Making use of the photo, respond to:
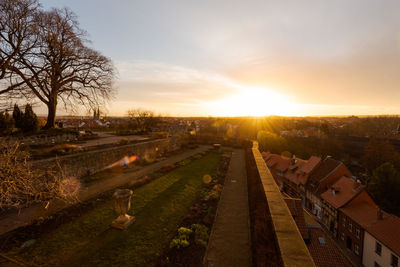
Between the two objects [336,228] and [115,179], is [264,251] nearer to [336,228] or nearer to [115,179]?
[115,179]

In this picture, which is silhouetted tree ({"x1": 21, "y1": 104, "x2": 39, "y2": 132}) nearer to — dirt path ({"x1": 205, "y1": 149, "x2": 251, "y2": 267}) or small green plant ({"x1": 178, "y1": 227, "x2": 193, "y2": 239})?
small green plant ({"x1": 178, "y1": 227, "x2": 193, "y2": 239})

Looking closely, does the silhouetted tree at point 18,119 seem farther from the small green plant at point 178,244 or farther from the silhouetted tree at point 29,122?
the small green plant at point 178,244

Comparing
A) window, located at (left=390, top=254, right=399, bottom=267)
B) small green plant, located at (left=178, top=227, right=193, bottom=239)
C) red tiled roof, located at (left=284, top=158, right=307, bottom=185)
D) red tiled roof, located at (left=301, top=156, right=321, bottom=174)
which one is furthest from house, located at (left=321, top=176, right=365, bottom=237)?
small green plant, located at (left=178, top=227, right=193, bottom=239)

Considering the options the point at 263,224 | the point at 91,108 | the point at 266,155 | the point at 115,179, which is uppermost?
the point at 91,108

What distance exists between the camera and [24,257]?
157 inches

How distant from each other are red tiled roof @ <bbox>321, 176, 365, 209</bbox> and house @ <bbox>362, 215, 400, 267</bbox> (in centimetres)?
367

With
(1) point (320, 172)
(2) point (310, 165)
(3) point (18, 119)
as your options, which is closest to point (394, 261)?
(1) point (320, 172)

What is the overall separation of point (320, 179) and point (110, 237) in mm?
24485

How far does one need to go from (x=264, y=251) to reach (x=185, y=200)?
14.7ft

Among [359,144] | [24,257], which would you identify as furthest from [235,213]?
[359,144]

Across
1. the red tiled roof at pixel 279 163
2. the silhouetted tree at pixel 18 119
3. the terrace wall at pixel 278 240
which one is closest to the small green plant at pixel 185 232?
the terrace wall at pixel 278 240

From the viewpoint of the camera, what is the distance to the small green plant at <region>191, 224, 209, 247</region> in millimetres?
4551

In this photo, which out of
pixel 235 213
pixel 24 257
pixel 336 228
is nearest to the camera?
pixel 24 257

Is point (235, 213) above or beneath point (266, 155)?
above
